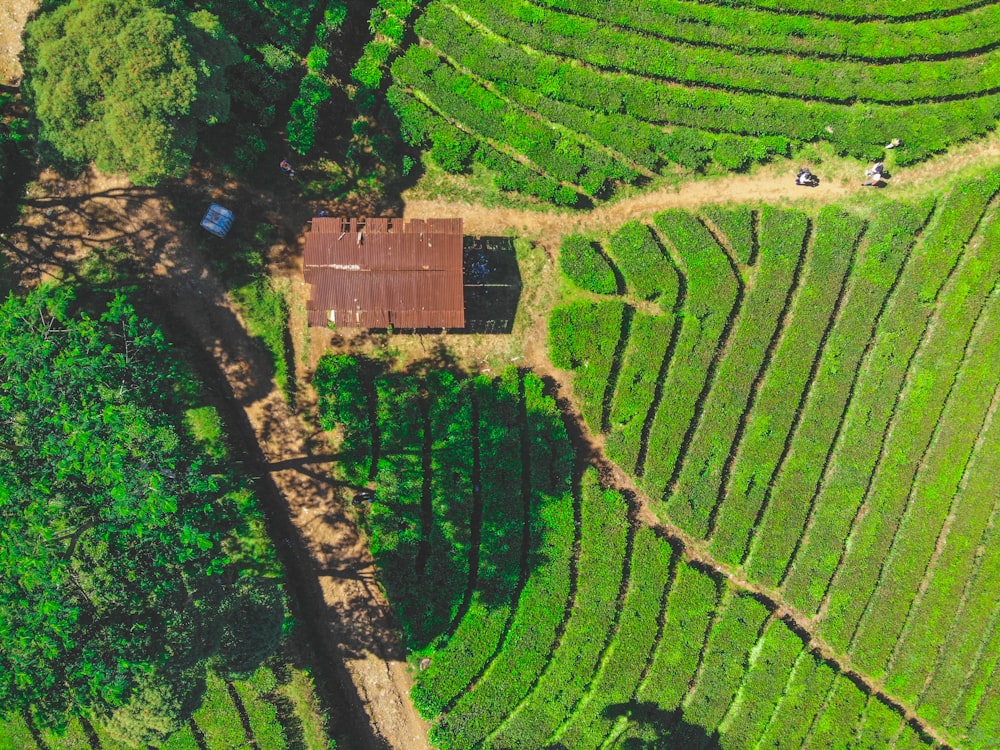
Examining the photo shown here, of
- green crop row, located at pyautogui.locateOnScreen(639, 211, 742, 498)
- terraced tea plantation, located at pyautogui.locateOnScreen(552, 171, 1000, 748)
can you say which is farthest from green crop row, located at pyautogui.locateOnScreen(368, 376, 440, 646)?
green crop row, located at pyautogui.locateOnScreen(639, 211, 742, 498)

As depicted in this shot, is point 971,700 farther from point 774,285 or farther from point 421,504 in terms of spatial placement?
point 421,504

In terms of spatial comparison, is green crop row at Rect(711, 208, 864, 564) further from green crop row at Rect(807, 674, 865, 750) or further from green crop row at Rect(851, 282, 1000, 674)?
green crop row at Rect(807, 674, 865, 750)

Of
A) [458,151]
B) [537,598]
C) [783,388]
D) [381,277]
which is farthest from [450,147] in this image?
[537,598]

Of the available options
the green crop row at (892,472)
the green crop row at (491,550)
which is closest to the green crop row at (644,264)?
the green crop row at (491,550)

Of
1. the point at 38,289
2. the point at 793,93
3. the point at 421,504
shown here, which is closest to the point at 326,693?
the point at 421,504

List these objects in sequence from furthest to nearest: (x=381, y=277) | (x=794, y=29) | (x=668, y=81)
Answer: (x=668, y=81)
(x=794, y=29)
(x=381, y=277)

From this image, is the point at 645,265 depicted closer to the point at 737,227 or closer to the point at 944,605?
the point at 737,227

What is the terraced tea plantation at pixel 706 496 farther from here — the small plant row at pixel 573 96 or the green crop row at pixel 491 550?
the small plant row at pixel 573 96
